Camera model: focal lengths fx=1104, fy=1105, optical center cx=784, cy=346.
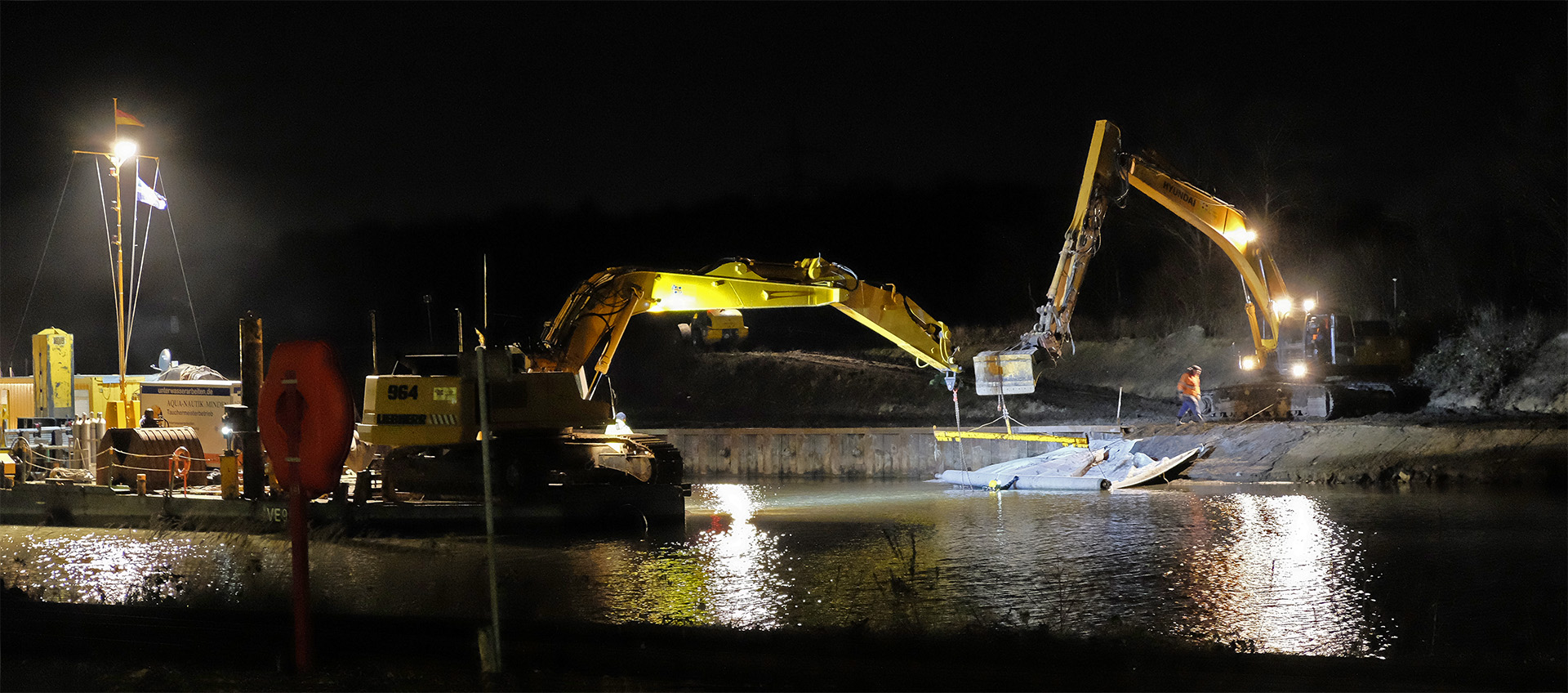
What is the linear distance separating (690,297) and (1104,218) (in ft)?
25.8

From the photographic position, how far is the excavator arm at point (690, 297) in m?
16.5

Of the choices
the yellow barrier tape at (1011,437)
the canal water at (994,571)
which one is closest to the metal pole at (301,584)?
the canal water at (994,571)

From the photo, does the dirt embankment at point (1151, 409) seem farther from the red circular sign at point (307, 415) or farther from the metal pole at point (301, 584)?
the red circular sign at point (307, 415)

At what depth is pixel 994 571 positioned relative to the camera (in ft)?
37.4

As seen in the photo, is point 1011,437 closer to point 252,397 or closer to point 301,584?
point 252,397

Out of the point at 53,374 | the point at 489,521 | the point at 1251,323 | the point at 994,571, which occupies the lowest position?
the point at 994,571

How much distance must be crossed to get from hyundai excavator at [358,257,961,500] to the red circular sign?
6773 mm

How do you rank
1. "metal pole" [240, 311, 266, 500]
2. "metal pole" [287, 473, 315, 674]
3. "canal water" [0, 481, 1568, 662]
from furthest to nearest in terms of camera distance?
"metal pole" [240, 311, 266, 500], "canal water" [0, 481, 1568, 662], "metal pole" [287, 473, 315, 674]

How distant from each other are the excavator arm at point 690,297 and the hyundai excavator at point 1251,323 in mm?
3087

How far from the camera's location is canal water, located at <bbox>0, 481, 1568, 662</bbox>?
8.49m

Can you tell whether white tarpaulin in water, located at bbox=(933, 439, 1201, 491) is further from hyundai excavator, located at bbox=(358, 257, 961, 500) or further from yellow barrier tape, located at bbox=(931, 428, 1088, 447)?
hyundai excavator, located at bbox=(358, 257, 961, 500)

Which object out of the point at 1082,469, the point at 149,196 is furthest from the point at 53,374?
the point at 1082,469

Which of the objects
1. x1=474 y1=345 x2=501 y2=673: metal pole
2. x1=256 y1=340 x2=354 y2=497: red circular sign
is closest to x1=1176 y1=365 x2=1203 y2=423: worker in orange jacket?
x1=474 y1=345 x2=501 y2=673: metal pole

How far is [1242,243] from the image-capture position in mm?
21438
